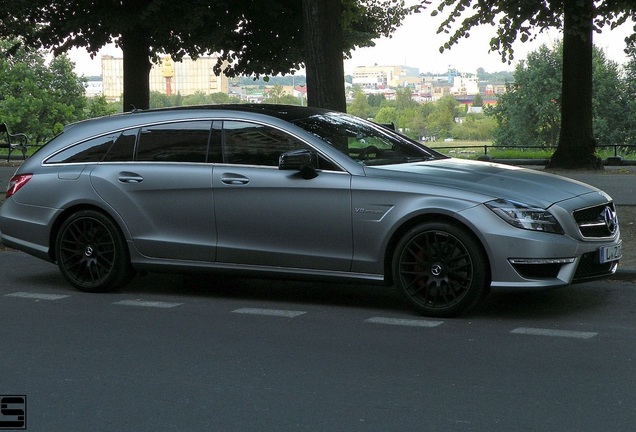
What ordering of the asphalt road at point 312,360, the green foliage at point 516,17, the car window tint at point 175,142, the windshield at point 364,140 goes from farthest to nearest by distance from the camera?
the green foliage at point 516,17, the car window tint at point 175,142, the windshield at point 364,140, the asphalt road at point 312,360

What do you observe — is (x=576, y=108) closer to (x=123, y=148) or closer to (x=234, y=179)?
(x=123, y=148)

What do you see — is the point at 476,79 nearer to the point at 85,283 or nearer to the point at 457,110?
the point at 457,110

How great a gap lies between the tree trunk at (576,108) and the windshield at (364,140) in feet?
48.8

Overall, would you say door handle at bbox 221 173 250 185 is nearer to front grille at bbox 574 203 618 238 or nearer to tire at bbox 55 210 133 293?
tire at bbox 55 210 133 293

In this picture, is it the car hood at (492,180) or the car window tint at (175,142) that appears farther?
the car window tint at (175,142)

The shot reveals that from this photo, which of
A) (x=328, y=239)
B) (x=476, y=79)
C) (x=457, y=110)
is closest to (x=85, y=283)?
(x=328, y=239)

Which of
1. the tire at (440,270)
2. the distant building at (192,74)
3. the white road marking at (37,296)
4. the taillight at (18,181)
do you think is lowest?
the white road marking at (37,296)

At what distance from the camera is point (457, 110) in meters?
75.5

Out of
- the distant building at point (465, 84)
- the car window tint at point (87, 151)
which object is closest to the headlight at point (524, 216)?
the car window tint at point (87, 151)

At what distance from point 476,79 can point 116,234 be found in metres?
116

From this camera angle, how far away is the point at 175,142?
936 cm

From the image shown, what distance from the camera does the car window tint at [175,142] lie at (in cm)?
922

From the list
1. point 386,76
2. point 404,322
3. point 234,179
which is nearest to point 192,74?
point 386,76

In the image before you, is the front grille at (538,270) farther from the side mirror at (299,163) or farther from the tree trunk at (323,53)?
the tree trunk at (323,53)
